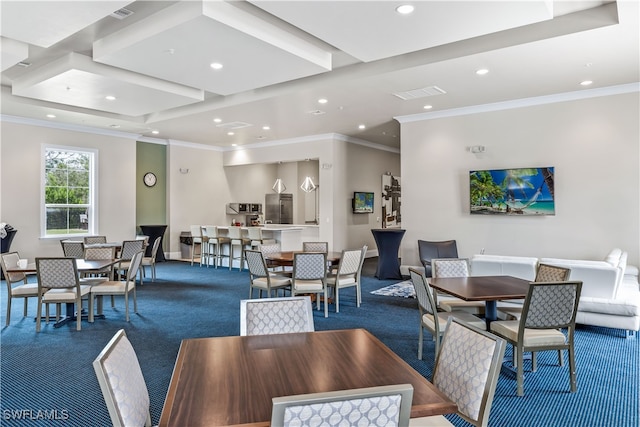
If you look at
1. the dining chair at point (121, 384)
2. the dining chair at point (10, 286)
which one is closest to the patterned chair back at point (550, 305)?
the dining chair at point (121, 384)

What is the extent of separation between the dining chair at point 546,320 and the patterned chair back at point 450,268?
4.06ft

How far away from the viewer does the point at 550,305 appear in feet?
10.3

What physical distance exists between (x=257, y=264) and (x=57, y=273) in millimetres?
2238

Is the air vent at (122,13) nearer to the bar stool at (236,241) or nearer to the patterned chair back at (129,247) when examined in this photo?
the patterned chair back at (129,247)

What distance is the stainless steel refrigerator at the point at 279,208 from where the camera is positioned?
13.2 meters

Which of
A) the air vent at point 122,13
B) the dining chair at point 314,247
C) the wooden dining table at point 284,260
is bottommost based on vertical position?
the wooden dining table at point 284,260

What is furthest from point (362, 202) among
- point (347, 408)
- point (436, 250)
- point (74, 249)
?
point (347, 408)

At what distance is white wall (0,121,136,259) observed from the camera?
26.7 ft

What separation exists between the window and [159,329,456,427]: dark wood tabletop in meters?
8.37

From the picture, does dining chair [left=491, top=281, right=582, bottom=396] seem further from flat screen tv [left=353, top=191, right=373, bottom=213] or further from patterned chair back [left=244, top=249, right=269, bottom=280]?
flat screen tv [left=353, top=191, right=373, bottom=213]

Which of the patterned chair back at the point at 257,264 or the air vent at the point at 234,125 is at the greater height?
the air vent at the point at 234,125

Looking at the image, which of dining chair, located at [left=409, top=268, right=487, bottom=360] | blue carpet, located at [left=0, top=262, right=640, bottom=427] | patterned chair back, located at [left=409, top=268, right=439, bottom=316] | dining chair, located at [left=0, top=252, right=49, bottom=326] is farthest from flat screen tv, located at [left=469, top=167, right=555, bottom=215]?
dining chair, located at [left=0, top=252, right=49, bottom=326]

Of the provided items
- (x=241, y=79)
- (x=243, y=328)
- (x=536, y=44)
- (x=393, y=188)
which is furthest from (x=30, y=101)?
(x=393, y=188)

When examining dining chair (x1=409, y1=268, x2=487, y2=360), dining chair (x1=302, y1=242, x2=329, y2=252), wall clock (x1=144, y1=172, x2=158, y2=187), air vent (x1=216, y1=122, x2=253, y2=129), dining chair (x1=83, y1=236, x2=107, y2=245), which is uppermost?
air vent (x1=216, y1=122, x2=253, y2=129)
